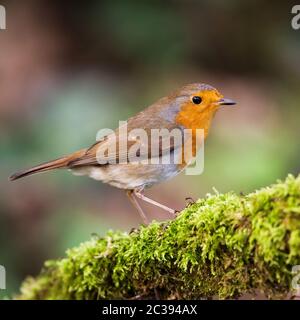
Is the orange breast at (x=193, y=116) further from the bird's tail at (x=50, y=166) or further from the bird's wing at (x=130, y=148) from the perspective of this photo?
the bird's tail at (x=50, y=166)

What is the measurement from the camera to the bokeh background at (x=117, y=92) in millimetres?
5984

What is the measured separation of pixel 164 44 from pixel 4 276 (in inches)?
131

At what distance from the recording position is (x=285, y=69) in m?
7.38

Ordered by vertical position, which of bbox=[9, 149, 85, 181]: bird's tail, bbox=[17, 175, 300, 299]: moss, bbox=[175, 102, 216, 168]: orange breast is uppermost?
bbox=[175, 102, 216, 168]: orange breast

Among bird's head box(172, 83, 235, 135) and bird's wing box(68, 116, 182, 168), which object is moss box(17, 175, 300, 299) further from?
bird's head box(172, 83, 235, 135)

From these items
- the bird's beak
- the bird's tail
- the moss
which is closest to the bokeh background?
the bird's tail

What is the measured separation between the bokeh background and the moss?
1.99 m

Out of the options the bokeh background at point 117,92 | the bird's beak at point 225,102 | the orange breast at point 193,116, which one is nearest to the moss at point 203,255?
the orange breast at point 193,116

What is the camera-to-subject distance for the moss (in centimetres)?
225

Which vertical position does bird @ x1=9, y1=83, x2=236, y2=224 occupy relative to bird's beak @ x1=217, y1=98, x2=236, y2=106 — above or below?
below

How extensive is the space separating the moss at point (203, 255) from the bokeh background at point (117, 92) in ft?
6.54
